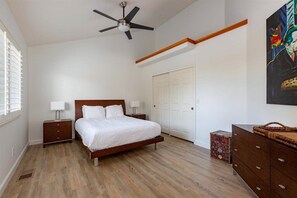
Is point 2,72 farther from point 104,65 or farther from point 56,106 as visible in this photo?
point 104,65

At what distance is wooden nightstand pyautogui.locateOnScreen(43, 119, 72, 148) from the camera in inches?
141

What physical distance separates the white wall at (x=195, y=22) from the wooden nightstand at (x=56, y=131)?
444 cm

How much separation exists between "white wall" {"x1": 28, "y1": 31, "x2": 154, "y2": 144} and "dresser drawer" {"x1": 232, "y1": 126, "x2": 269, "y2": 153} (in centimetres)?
391

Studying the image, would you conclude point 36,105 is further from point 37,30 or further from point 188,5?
point 188,5

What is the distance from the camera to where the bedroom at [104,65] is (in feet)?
7.36

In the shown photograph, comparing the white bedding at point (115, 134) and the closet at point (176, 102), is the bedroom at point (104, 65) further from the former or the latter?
the white bedding at point (115, 134)

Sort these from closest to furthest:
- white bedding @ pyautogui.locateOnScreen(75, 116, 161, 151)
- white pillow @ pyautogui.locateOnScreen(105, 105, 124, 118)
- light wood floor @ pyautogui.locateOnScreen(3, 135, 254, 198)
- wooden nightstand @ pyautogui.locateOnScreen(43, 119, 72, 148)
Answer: light wood floor @ pyautogui.locateOnScreen(3, 135, 254, 198) < white bedding @ pyautogui.locateOnScreen(75, 116, 161, 151) < wooden nightstand @ pyautogui.locateOnScreen(43, 119, 72, 148) < white pillow @ pyautogui.locateOnScreen(105, 105, 124, 118)

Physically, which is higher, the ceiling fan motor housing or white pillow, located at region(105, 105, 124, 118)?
the ceiling fan motor housing

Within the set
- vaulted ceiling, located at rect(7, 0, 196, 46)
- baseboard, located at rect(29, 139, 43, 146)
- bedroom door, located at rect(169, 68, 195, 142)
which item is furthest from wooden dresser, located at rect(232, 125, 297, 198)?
baseboard, located at rect(29, 139, 43, 146)

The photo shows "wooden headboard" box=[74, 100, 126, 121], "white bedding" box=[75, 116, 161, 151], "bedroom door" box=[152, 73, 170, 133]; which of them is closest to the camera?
"white bedding" box=[75, 116, 161, 151]

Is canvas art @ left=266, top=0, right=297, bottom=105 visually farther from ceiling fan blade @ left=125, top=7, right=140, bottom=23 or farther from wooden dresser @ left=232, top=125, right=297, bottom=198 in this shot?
ceiling fan blade @ left=125, top=7, right=140, bottom=23

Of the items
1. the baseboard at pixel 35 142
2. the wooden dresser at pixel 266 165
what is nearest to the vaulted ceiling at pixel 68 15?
the baseboard at pixel 35 142

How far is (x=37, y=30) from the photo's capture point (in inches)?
121

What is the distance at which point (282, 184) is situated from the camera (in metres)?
1.27
